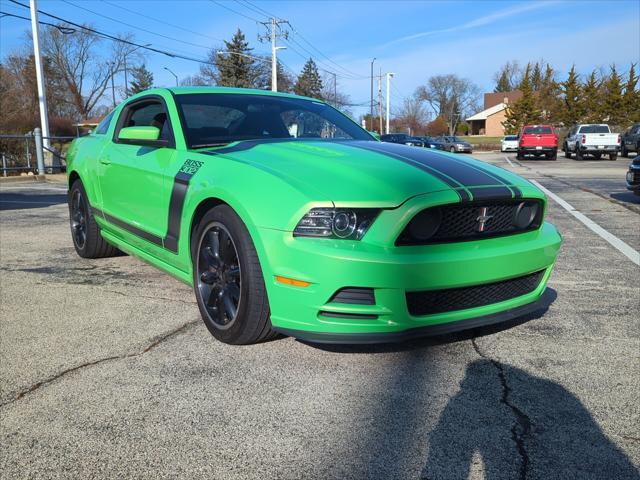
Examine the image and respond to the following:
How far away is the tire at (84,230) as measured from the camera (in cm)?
507

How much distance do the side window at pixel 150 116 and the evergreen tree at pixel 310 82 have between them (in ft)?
242

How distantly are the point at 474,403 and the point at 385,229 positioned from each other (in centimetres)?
86

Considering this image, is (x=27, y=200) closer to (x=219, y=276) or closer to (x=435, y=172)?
(x=219, y=276)

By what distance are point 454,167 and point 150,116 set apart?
2558 millimetres

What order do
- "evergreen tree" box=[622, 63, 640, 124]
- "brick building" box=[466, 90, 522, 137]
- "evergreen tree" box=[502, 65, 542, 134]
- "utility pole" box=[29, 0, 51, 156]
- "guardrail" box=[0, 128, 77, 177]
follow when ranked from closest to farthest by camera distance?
"guardrail" box=[0, 128, 77, 177] → "utility pole" box=[29, 0, 51, 156] → "evergreen tree" box=[622, 63, 640, 124] → "evergreen tree" box=[502, 65, 542, 134] → "brick building" box=[466, 90, 522, 137]

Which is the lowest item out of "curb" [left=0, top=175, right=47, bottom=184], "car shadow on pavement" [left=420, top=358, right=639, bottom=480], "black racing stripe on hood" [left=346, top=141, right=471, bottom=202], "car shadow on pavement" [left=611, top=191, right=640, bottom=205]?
"car shadow on pavement" [left=420, top=358, right=639, bottom=480]

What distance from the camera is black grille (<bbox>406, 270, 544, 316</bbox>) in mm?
2609

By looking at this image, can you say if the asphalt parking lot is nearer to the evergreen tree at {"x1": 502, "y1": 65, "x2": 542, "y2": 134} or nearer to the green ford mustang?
the green ford mustang

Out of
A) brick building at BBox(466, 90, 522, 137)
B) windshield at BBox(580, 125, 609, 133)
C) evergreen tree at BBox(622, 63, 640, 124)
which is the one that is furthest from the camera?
brick building at BBox(466, 90, 522, 137)

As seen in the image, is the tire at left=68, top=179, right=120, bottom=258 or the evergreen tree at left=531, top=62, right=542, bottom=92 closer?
the tire at left=68, top=179, right=120, bottom=258

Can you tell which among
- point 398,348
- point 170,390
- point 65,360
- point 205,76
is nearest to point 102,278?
point 65,360

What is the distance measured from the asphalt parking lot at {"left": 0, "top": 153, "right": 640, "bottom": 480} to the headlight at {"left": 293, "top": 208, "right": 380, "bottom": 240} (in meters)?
0.71

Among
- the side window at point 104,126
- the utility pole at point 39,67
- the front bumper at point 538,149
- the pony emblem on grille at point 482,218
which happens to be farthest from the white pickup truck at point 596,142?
the pony emblem on grille at point 482,218

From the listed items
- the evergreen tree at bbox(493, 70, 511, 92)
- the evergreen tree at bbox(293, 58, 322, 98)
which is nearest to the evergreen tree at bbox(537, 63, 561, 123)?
the evergreen tree at bbox(293, 58, 322, 98)
